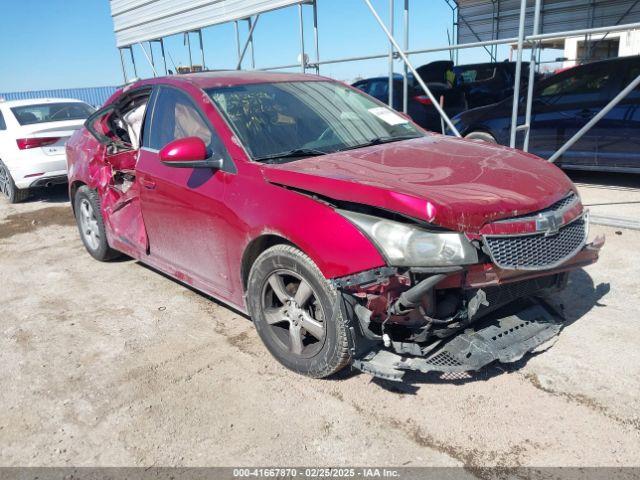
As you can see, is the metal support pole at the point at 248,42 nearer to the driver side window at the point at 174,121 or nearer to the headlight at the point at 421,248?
the driver side window at the point at 174,121

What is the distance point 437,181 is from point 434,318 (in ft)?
2.32

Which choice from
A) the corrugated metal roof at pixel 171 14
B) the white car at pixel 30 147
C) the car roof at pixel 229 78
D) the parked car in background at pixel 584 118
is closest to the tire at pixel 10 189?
the white car at pixel 30 147

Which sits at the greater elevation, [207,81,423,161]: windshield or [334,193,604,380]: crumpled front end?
[207,81,423,161]: windshield

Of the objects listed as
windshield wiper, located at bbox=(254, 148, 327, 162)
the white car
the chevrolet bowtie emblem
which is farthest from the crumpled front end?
the white car

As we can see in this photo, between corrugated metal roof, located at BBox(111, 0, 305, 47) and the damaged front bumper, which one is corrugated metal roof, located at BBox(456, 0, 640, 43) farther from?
the damaged front bumper

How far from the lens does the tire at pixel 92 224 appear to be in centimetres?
504

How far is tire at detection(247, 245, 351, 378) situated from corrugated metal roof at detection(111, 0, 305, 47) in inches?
278

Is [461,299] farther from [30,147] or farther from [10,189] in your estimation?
[10,189]

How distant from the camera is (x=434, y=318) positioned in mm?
2596

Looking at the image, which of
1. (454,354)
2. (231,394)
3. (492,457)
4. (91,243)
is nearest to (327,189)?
(454,354)

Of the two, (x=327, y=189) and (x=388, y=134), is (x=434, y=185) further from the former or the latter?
(x=388, y=134)

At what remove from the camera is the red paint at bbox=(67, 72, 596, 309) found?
2.54 meters

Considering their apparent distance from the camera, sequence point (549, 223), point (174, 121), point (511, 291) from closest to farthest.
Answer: point (549, 223) → point (511, 291) → point (174, 121)

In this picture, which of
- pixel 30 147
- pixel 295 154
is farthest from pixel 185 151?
pixel 30 147
